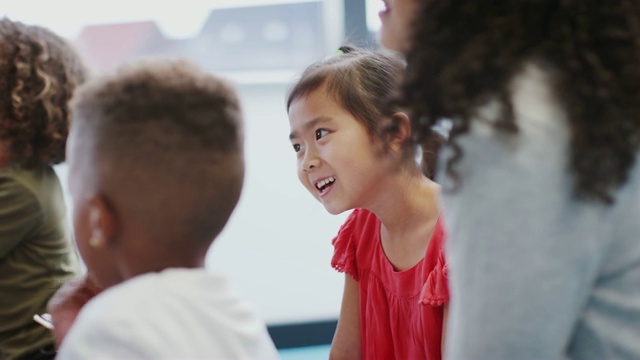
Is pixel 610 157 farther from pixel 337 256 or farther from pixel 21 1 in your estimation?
pixel 21 1

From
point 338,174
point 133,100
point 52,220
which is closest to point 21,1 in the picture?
point 52,220

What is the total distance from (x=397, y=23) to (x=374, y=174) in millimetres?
656

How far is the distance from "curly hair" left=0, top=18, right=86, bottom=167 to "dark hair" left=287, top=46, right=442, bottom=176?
1.47ft

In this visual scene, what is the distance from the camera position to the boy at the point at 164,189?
788 mm

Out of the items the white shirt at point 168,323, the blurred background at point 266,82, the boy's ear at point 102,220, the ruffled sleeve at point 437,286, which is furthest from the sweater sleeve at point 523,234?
the blurred background at point 266,82

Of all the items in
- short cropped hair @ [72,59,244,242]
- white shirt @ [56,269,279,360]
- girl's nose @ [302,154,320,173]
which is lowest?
girl's nose @ [302,154,320,173]

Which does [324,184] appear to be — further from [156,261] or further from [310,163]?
[156,261]

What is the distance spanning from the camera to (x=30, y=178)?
4.67 feet

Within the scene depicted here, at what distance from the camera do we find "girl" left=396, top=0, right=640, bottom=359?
0.62 m

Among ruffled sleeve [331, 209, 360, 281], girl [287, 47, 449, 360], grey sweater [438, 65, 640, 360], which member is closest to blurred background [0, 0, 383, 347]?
ruffled sleeve [331, 209, 360, 281]

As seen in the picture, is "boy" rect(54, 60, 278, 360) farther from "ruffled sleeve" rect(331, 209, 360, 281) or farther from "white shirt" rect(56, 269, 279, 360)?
"ruffled sleeve" rect(331, 209, 360, 281)

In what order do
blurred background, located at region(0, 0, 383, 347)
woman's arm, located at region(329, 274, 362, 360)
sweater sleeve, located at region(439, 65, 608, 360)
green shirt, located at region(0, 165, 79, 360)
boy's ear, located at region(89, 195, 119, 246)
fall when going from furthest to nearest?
blurred background, located at region(0, 0, 383, 347) < woman's arm, located at region(329, 274, 362, 360) < green shirt, located at region(0, 165, 79, 360) < boy's ear, located at region(89, 195, 119, 246) < sweater sleeve, located at region(439, 65, 608, 360)

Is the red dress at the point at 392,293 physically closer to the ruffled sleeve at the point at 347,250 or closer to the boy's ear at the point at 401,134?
the ruffled sleeve at the point at 347,250

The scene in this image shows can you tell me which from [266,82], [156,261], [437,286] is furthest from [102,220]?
[266,82]
